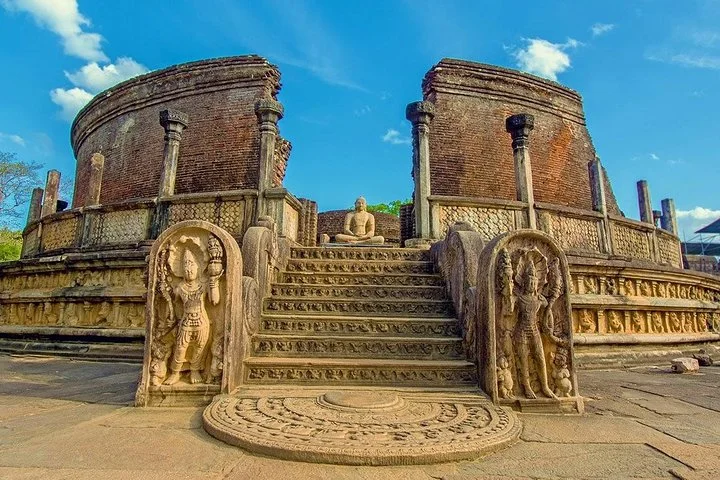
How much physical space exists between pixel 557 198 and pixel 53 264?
14612mm

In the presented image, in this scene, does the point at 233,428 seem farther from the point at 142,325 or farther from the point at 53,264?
the point at 53,264

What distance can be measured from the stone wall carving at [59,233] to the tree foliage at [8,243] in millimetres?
23618

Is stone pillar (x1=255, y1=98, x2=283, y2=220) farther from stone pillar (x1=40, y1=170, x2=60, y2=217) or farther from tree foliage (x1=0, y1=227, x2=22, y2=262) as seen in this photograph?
tree foliage (x1=0, y1=227, x2=22, y2=262)

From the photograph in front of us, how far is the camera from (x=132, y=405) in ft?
10.9

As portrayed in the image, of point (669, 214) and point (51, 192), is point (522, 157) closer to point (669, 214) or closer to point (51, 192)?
point (669, 214)

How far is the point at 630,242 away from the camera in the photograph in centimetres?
879

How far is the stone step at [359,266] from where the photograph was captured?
561 cm

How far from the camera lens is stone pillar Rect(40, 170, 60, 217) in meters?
13.1

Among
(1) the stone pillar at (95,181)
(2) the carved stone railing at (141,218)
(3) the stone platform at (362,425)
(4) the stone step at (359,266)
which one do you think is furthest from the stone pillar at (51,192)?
(3) the stone platform at (362,425)

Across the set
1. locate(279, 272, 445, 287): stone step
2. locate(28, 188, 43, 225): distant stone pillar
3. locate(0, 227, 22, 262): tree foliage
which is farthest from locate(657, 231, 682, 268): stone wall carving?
locate(0, 227, 22, 262): tree foliage

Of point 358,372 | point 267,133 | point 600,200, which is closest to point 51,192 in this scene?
point 267,133

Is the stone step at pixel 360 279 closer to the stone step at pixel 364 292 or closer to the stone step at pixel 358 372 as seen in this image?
the stone step at pixel 364 292

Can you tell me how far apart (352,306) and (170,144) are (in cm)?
637

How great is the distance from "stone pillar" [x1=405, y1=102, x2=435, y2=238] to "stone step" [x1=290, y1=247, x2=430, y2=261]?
137cm
